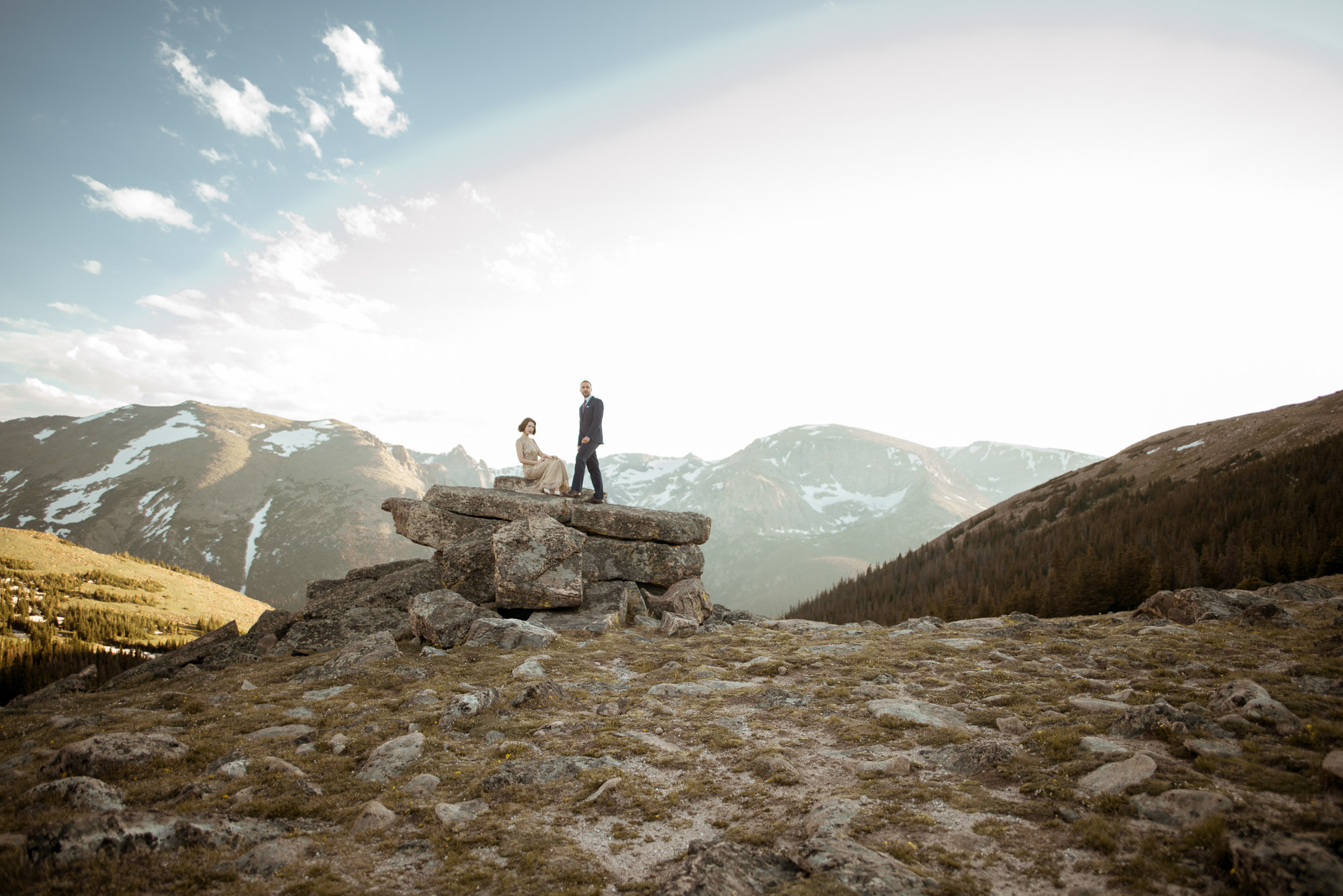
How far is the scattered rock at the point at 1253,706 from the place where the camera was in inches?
318

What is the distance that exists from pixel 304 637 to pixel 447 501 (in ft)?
26.8

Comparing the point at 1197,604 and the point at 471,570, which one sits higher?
the point at 471,570

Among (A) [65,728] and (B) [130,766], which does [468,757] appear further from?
(A) [65,728]

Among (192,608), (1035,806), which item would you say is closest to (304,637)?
(1035,806)

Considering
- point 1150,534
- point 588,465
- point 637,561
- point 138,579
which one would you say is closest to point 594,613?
point 637,561

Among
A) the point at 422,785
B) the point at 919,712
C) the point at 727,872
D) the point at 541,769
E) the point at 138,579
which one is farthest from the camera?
the point at 138,579

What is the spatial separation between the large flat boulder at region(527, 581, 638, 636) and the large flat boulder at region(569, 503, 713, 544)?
8.79 feet

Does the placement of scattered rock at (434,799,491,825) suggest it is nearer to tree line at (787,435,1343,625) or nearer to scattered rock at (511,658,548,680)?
scattered rock at (511,658,548,680)

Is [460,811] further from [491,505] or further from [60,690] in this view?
[491,505]

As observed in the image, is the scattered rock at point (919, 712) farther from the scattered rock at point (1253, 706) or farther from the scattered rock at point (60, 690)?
the scattered rock at point (60, 690)

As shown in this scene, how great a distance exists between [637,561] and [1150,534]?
74.4 metres

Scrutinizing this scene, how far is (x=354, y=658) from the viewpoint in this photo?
1628cm

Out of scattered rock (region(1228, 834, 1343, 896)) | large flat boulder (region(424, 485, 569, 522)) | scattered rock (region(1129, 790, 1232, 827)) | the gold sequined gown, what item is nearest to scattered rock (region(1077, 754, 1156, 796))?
scattered rock (region(1129, 790, 1232, 827))

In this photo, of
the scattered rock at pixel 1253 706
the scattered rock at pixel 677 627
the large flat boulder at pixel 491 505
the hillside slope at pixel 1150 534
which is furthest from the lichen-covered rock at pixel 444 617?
the hillside slope at pixel 1150 534
